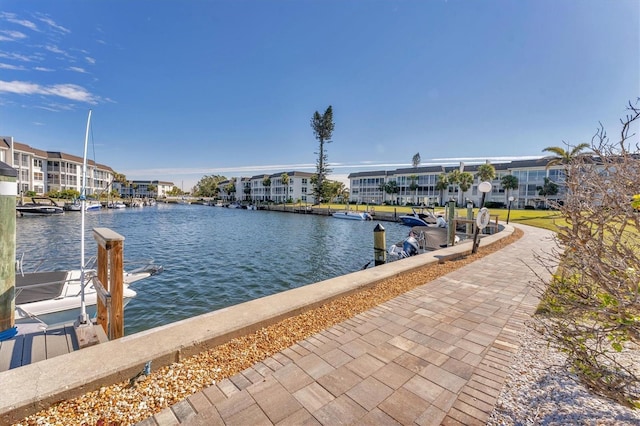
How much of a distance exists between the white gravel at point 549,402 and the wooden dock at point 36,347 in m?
4.60

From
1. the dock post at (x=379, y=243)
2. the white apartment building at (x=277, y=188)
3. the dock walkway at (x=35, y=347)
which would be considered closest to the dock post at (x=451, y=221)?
the dock post at (x=379, y=243)

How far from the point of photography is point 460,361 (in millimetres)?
3090

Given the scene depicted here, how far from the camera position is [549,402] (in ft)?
7.81

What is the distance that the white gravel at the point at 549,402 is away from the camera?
7.08 feet

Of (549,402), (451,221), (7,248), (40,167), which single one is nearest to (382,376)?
(549,402)

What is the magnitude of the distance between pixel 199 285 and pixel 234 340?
22.2 ft

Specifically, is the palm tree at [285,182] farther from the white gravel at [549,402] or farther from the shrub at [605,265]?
the shrub at [605,265]

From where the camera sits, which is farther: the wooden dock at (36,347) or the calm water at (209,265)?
the calm water at (209,265)

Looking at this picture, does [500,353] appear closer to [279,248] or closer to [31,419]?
[31,419]

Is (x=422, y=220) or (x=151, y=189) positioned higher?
(x=151, y=189)

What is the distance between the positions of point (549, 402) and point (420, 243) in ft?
34.5

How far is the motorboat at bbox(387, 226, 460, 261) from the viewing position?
468 inches

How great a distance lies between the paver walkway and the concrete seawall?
2.03ft

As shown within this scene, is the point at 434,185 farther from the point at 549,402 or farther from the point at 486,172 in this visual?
the point at 549,402
